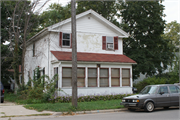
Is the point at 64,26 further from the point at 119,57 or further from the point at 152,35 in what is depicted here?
the point at 152,35

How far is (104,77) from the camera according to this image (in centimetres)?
1909

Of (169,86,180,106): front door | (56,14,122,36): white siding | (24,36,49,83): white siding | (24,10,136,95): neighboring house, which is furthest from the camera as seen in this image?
(56,14,122,36): white siding

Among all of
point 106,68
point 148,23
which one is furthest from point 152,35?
point 106,68

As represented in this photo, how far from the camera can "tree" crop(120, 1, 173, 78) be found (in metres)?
28.6

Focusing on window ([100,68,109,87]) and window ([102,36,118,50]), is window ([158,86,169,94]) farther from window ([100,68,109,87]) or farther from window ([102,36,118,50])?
window ([102,36,118,50])

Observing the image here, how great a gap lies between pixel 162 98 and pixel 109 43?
33.0ft

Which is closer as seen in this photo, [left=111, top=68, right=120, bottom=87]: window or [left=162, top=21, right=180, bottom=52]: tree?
[left=111, top=68, right=120, bottom=87]: window

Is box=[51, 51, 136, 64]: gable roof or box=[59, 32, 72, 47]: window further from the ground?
box=[59, 32, 72, 47]: window

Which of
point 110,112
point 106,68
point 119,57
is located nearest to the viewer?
point 110,112

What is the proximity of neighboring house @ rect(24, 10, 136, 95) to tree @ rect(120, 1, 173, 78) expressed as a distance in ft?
25.3

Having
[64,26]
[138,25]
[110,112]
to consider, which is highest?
[138,25]

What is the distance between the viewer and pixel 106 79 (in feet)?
63.1

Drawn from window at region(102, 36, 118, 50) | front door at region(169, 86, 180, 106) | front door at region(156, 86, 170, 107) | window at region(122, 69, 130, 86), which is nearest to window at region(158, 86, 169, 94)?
front door at region(156, 86, 170, 107)

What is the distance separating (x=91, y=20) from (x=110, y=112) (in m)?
11.2
